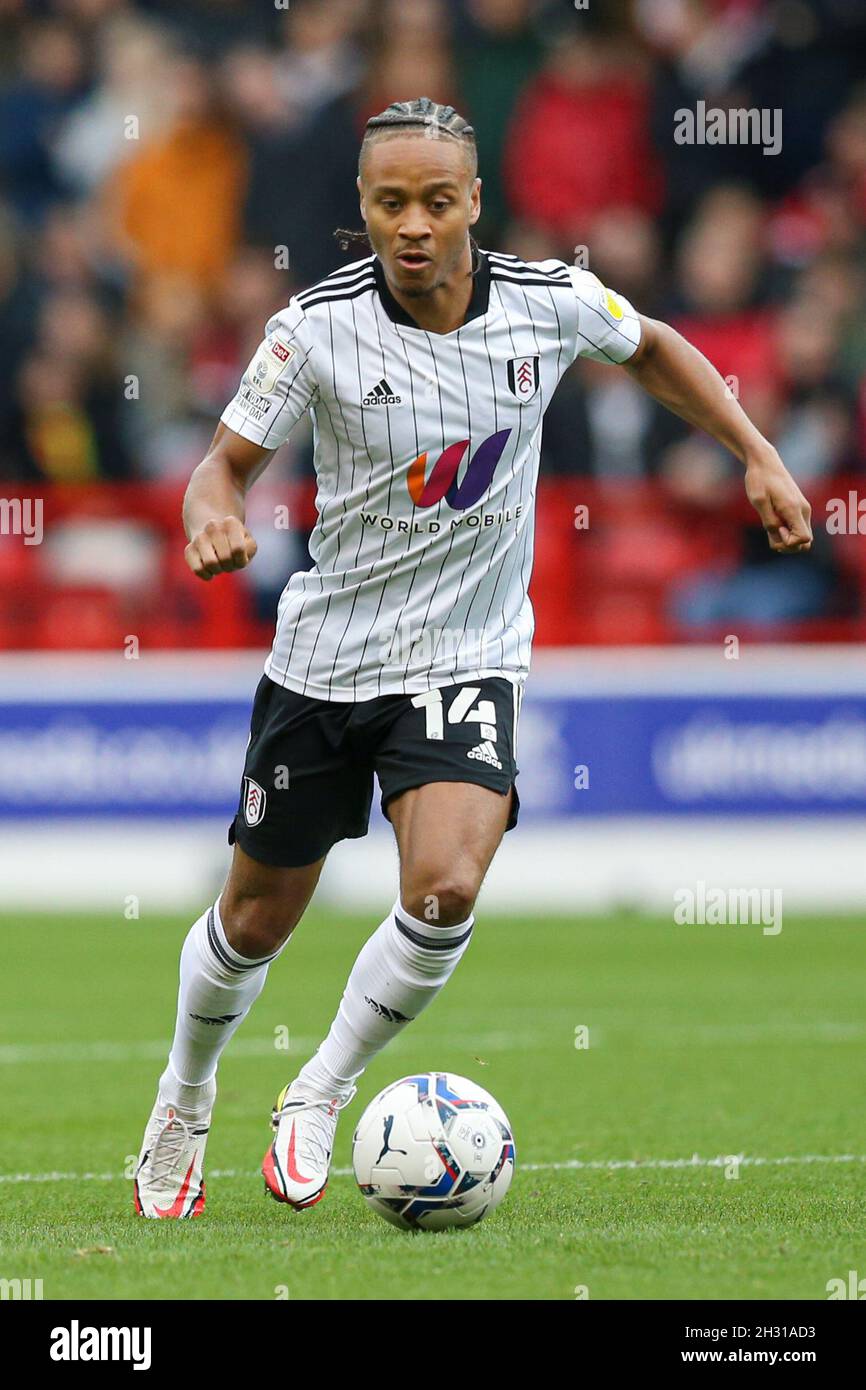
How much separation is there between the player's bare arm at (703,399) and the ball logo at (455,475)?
1.74ft

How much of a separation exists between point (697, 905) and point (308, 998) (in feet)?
12.8

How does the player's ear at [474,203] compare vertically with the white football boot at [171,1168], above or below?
above

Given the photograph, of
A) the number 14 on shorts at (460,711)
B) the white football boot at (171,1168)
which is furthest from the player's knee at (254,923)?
the number 14 on shorts at (460,711)

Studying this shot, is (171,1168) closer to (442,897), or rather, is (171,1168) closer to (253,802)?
(253,802)

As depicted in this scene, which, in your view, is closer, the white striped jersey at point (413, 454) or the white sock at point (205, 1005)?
the white striped jersey at point (413, 454)

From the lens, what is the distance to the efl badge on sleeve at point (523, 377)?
5410 mm

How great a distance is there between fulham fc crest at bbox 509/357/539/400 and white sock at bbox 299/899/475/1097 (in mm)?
1234

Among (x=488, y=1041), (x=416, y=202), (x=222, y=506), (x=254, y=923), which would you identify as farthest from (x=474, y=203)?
(x=488, y=1041)

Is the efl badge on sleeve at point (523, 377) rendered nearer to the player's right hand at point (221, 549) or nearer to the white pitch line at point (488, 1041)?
the player's right hand at point (221, 549)

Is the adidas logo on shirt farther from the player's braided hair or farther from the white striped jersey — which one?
the player's braided hair

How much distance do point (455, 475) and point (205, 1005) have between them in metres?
1.43

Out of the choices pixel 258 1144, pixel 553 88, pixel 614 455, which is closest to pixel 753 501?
pixel 258 1144

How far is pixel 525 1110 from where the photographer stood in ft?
23.9

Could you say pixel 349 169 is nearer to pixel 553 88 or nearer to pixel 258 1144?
pixel 553 88
